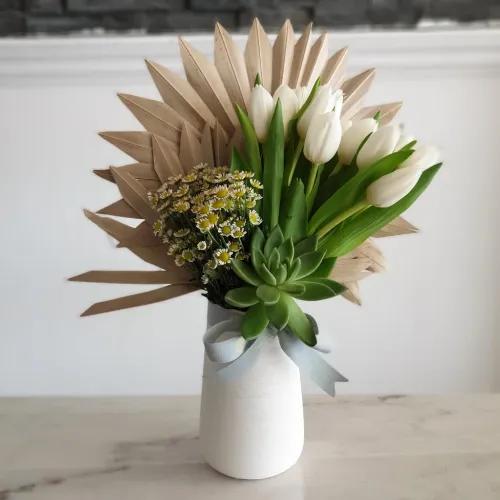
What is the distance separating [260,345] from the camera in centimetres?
58

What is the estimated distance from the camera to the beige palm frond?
2.02 ft

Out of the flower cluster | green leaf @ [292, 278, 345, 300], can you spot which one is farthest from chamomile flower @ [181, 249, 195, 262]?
green leaf @ [292, 278, 345, 300]

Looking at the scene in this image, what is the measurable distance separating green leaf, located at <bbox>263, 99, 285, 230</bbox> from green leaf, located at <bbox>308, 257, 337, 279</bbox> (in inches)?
2.3

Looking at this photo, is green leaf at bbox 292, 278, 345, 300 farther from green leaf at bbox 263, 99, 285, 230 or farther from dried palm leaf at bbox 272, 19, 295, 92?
dried palm leaf at bbox 272, 19, 295, 92

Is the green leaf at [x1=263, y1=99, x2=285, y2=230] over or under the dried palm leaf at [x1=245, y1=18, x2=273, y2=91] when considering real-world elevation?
under

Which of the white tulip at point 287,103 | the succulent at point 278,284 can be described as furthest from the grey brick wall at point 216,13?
the succulent at point 278,284

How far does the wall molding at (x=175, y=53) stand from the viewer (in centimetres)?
97

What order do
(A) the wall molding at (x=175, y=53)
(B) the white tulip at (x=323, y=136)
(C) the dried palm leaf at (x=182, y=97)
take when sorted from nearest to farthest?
(B) the white tulip at (x=323, y=136) < (C) the dried palm leaf at (x=182, y=97) < (A) the wall molding at (x=175, y=53)

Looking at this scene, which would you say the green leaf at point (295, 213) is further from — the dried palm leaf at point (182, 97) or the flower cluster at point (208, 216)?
the dried palm leaf at point (182, 97)

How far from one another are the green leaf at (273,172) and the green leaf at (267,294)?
0.06 meters

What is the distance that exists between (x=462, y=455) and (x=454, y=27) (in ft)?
2.19

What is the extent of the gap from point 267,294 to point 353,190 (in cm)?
12

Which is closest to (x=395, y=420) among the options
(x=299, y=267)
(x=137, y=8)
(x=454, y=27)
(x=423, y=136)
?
(x=299, y=267)

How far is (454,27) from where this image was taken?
38.5 inches
